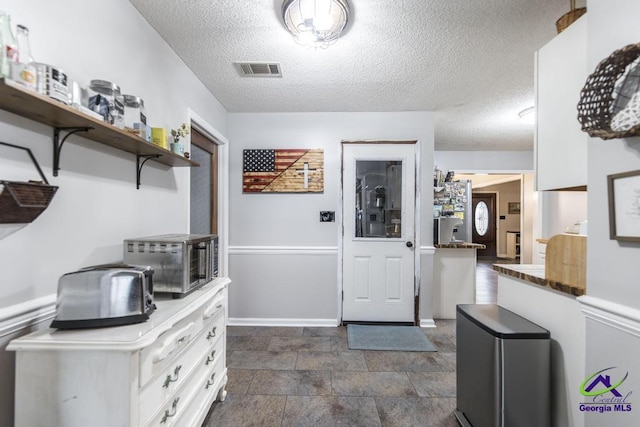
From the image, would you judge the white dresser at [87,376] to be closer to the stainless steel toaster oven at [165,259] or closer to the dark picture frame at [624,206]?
the stainless steel toaster oven at [165,259]

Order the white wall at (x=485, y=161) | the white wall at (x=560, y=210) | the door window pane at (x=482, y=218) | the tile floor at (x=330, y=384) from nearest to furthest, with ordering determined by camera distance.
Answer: the tile floor at (x=330, y=384)
the white wall at (x=560, y=210)
the white wall at (x=485, y=161)
the door window pane at (x=482, y=218)

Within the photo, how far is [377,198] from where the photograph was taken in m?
3.23

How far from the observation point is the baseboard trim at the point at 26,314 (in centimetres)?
95

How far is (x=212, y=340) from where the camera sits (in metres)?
1.68

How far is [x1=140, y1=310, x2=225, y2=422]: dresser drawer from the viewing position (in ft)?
3.42

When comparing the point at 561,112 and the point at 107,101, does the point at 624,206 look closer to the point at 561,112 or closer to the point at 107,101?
the point at 561,112

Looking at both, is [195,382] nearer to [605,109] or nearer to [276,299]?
[276,299]

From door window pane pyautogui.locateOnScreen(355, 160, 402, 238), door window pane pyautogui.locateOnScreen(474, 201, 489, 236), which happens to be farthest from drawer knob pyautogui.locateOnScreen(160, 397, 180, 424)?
door window pane pyautogui.locateOnScreen(474, 201, 489, 236)

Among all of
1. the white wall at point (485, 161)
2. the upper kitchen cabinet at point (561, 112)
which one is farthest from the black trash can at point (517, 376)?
the white wall at point (485, 161)

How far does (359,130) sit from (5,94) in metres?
2.83

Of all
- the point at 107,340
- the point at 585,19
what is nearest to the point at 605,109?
the point at 585,19

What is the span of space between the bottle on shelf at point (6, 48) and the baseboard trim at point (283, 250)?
8.35 feet

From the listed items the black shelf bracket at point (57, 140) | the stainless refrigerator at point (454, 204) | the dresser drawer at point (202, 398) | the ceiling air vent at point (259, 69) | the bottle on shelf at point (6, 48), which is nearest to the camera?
the bottle on shelf at point (6, 48)

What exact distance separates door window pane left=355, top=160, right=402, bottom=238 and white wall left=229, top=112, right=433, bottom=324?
0.27 m
